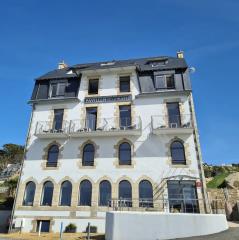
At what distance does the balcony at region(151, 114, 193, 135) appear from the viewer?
17250 mm

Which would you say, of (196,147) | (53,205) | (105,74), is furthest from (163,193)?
(105,74)

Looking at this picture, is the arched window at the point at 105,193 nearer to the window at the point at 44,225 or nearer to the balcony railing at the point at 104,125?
the balcony railing at the point at 104,125

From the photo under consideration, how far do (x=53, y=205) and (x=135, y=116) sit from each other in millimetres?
9458

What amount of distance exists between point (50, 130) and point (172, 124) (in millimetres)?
10259

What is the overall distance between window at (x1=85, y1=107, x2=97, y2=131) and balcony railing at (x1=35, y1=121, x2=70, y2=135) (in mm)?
1726

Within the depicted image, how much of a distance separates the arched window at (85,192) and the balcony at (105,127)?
150 inches

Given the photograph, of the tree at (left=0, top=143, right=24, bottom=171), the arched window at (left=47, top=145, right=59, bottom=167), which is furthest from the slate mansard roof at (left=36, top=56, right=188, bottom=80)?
the tree at (left=0, top=143, right=24, bottom=171)

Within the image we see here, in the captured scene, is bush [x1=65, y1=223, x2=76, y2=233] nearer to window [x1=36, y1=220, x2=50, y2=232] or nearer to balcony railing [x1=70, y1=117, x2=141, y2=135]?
window [x1=36, y1=220, x2=50, y2=232]

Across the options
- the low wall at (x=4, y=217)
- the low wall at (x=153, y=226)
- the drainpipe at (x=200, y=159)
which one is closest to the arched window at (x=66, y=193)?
the low wall at (x=4, y=217)

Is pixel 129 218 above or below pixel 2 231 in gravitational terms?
above

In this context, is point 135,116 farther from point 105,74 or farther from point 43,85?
point 43,85

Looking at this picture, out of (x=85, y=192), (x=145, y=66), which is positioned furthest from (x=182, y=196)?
(x=145, y=66)

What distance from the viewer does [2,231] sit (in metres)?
17.2

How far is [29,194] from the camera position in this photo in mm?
17875
